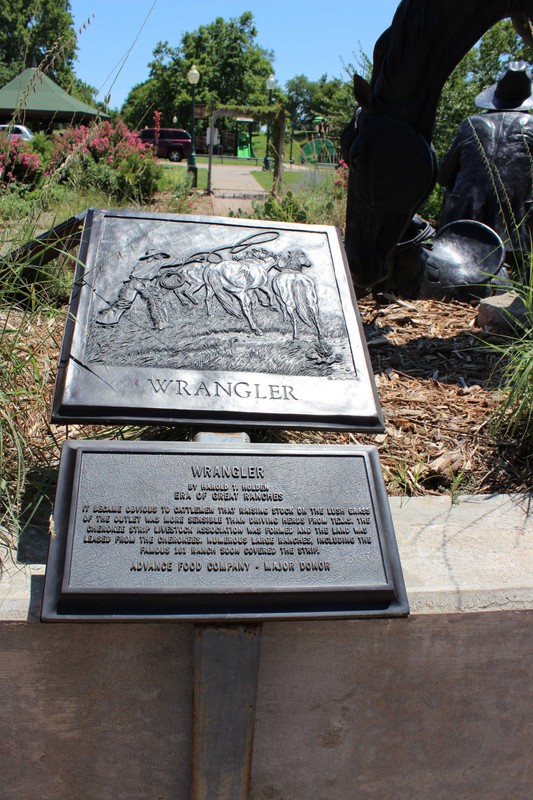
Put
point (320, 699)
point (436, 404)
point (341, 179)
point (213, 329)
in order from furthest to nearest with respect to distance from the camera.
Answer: point (341, 179), point (436, 404), point (213, 329), point (320, 699)

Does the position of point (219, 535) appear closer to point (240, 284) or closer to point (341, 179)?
point (240, 284)

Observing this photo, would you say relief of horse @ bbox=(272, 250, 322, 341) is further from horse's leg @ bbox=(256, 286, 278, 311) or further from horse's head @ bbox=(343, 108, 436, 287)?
horse's head @ bbox=(343, 108, 436, 287)

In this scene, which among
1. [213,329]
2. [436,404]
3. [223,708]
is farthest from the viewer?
[436,404]

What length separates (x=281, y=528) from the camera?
2.19 m

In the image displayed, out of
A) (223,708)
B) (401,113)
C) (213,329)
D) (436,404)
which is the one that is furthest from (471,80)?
(223,708)

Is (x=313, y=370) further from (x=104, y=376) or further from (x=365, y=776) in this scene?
(x=365, y=776)

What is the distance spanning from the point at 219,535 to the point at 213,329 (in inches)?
36.9

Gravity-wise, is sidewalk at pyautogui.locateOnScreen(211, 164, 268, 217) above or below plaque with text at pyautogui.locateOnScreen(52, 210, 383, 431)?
below

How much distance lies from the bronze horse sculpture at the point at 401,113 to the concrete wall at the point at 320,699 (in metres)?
2.73

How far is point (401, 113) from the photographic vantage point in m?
4.42

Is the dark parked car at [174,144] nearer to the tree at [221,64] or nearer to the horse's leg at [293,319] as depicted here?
the tree at [221,64]

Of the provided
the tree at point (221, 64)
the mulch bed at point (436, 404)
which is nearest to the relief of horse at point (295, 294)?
the mulch bed at point (436, 404)

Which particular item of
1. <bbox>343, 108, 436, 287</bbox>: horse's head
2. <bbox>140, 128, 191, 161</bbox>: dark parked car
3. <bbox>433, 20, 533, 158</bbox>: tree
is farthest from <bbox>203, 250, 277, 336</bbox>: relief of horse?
<bbox>140, 128, 191, 161</bbox>: dark parked car

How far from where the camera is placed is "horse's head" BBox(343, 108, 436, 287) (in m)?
4.40
